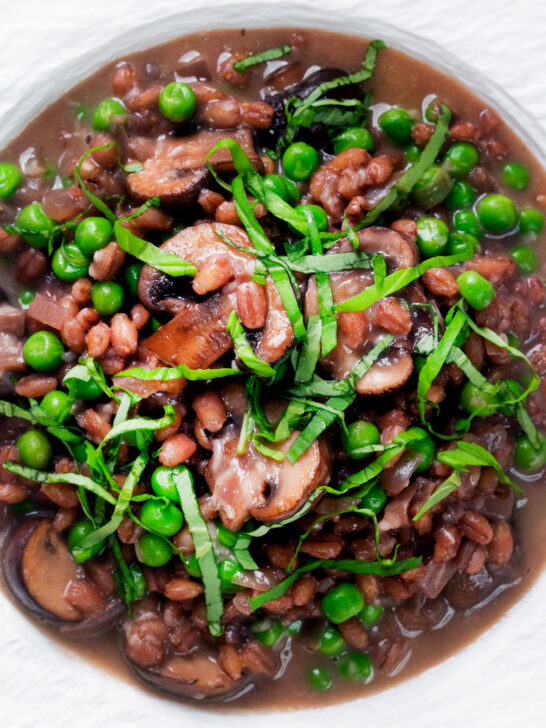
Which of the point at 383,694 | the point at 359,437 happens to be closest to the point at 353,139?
the point at 359,437

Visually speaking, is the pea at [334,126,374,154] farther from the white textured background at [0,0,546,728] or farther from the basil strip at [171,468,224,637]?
the basil strip at [171,468,224,637]

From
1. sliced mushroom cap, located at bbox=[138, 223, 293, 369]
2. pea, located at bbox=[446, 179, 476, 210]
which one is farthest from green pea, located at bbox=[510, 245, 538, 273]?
sliced mushroom cap, located at bbox=[138, 223, 293, 369]

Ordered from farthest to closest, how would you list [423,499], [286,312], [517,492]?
[517,492] → [423,499] → [286,312]

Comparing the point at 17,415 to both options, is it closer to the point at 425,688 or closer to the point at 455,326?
the point at 455,326

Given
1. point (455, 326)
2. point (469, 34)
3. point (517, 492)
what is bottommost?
point (517, 492)

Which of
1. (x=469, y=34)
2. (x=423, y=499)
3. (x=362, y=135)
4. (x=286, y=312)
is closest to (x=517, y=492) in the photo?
(x=423, y=499)

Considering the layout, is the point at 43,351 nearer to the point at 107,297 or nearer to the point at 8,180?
the point at 107,297
